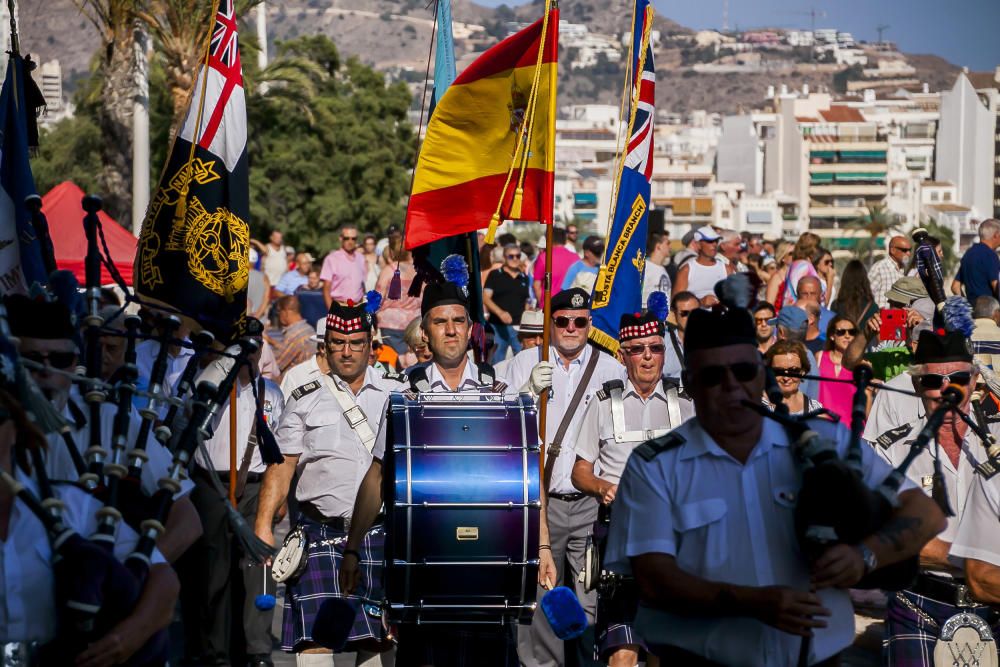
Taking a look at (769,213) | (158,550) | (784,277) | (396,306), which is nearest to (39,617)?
(158,550)

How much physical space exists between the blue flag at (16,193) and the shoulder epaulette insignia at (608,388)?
2986 mm

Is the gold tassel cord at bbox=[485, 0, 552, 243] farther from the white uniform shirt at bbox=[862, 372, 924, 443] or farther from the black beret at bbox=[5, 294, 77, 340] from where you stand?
the black beret at bbox=[5, 294, 77, 340]

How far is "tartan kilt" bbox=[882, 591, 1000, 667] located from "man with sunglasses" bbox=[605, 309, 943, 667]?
2297mm

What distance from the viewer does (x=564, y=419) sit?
898cm

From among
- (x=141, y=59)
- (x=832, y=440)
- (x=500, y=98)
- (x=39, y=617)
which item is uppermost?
(x=141, y=59)

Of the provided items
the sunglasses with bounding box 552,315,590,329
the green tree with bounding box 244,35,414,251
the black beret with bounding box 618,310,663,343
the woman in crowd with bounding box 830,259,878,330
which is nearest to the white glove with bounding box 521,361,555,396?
the black beret with bounding box 618,310,663,343

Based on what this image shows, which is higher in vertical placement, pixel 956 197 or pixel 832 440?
pixel 956 197

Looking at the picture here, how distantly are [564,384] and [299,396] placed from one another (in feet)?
5.28

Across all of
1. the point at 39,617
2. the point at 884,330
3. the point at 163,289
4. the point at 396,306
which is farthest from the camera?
the point at 396,306

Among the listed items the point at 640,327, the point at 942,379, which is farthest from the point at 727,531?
the point at 640,327

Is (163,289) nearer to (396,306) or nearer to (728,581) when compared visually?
(728,581)

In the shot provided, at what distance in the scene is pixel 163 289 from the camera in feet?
28.2

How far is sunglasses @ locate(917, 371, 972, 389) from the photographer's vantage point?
6668mm

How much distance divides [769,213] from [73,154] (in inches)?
5286
